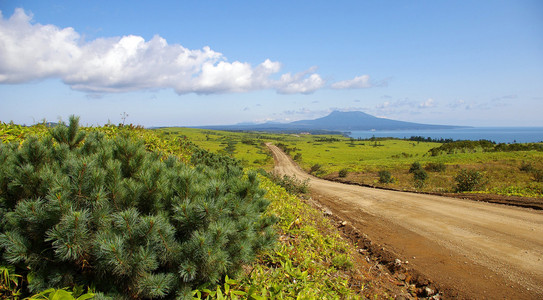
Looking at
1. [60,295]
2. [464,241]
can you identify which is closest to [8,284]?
[60,295]

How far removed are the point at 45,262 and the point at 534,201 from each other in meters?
16.8

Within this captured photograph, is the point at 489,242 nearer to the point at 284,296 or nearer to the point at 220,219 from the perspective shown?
the point at 284,296

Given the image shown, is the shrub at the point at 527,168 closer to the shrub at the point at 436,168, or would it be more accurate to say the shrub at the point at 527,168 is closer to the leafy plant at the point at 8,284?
the shrub at the point at 436,168

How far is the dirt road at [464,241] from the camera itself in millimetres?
5836

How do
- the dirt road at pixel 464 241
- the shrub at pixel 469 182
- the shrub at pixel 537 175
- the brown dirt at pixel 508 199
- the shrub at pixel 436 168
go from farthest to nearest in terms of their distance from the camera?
the shrub at pixel 436 168 → the shrub at pixel 537 175 → the shrub at pixel 469 182 → the brown dirt at pixel 508 199 → the dirt road at pixel 464 241

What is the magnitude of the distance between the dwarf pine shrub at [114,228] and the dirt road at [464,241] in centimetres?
524

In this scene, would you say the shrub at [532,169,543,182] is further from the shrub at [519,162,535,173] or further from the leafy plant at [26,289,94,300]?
the leafy plant at [26,289,94,300]

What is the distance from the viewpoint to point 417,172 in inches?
1026

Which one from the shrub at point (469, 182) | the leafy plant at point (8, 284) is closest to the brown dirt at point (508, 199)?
the shrub at point (469, 182)

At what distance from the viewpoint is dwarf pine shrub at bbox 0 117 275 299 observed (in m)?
2.34

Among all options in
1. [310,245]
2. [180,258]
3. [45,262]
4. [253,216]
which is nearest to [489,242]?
[310,245]

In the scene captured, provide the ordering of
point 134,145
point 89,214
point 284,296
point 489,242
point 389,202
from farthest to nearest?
point 389,202 → point 489,242 → point 284,296 → point 134,145 → point 89,214

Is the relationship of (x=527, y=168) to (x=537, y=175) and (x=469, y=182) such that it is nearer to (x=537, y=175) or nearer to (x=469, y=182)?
(x=537, y=175)

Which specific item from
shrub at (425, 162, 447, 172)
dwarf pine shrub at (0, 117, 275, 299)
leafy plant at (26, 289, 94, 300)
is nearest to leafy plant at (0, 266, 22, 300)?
dwarf pine shrub at (0, 117, 275, 299)
